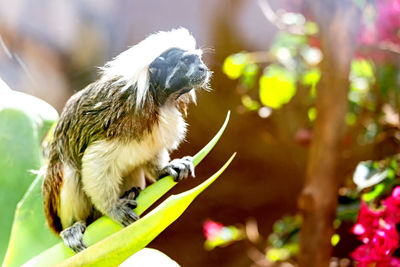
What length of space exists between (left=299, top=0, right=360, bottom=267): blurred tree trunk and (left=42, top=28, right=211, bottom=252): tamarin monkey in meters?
0.54


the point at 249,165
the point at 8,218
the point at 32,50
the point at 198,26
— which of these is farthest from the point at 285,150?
the point at 8,218

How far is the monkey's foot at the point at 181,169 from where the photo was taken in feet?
3.07

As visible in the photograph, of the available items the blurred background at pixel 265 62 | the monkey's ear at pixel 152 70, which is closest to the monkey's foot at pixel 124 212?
the monkey's ear at pixel 152 70

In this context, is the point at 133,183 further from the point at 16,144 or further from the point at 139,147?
the point at 16,144

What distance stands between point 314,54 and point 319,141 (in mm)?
408

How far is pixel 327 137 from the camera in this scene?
1.45 m

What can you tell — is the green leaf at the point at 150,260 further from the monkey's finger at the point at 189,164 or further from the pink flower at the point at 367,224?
the pink flower at the point at 367,224

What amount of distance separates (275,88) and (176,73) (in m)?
0.83

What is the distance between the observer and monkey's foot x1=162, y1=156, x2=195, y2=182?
936 mm

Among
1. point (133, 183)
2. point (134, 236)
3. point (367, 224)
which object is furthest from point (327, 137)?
point (134, 236)

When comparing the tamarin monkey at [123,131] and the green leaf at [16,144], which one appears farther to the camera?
the green leaf at [16,144]

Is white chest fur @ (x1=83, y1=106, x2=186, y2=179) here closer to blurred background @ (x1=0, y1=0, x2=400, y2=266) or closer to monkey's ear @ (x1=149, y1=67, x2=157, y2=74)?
monkey's ear @ (x1=149, y1=67, x2=157, y2=74)

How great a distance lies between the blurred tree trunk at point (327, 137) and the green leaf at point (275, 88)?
7.8 inches

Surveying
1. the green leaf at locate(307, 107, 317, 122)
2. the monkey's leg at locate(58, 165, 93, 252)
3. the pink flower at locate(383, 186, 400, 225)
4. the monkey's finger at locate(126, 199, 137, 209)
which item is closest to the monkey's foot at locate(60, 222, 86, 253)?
the monkey's leg at locate(58, 165, 93, 252)
